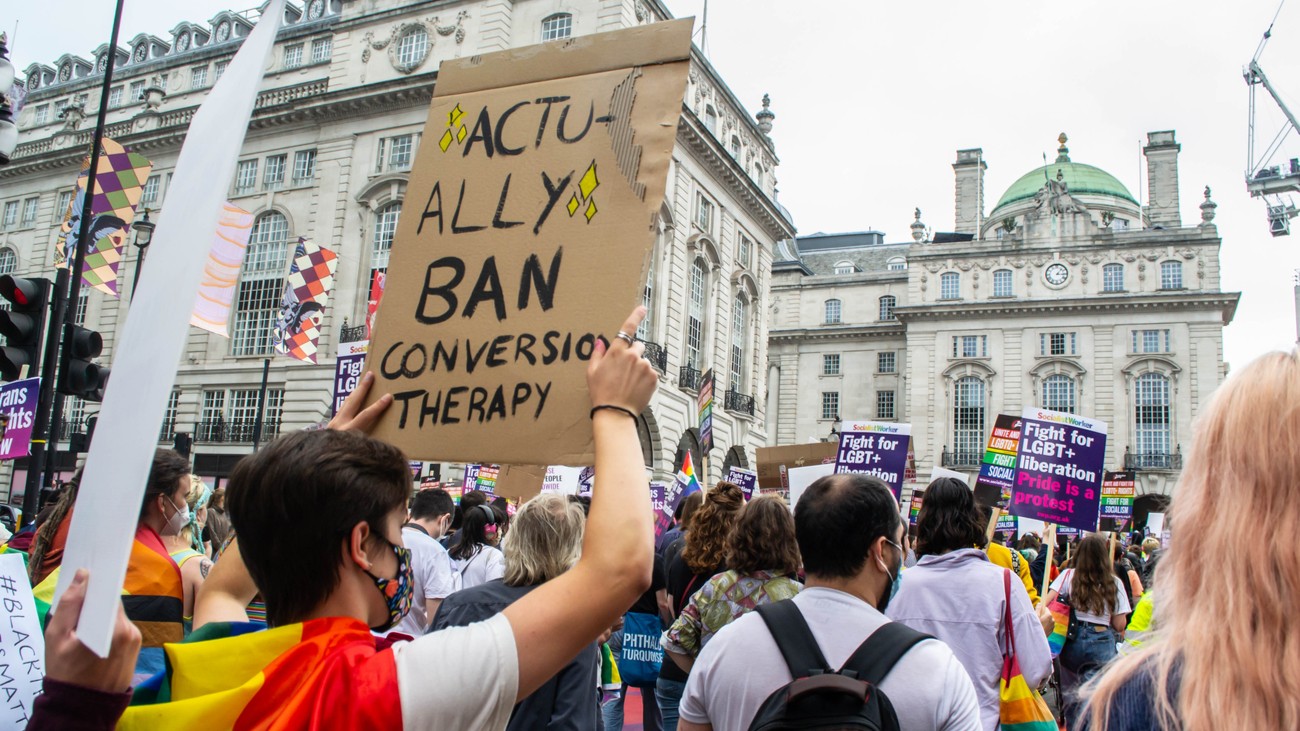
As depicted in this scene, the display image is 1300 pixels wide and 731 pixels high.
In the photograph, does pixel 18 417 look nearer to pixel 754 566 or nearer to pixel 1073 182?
pixel 754 566

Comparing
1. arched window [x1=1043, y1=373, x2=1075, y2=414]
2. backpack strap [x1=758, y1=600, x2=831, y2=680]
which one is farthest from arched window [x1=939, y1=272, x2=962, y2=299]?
backpack strap [x1=758, y1=600, x2=831, y2=680]

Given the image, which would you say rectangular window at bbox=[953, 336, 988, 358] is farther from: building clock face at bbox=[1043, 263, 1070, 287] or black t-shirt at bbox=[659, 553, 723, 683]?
black t-shirt at bbox=[659, 553, 723, 683]

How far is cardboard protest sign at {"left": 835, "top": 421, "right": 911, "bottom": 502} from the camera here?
10.4 metres

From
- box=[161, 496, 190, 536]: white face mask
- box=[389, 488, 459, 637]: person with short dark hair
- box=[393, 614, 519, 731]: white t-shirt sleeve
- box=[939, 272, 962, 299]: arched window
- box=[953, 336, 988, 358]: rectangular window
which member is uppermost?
box=[939, 272, 962, 299]: arched window

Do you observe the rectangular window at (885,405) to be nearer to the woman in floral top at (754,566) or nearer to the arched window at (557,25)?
the arched window at (557,25)

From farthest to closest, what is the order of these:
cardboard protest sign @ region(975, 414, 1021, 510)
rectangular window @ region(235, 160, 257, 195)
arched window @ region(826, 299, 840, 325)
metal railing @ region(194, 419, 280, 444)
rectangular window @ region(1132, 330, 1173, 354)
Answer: arched window @ region(826, 299, 840, 325), rectangular window @ region(1132, 330, 1173, 354), rectangular window @ region(235, 160, 257, 195), metal railing @ region(194, 419, 280, 444), cardboard protest sign @ region(975, 414, 1021, 510)

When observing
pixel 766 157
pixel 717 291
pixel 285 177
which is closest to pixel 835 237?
pixel 766 157

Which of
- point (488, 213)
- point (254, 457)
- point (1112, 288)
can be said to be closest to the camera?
point (254, 457)

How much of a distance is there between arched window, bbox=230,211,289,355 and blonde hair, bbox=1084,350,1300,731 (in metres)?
33.7

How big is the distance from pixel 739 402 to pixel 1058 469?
97.5 feet

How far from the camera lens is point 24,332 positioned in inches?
333

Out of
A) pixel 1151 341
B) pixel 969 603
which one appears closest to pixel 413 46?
pixel 969 603

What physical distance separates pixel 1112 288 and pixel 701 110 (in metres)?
29.3

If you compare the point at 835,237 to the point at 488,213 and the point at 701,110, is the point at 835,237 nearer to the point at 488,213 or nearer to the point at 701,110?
the point at 701,110
